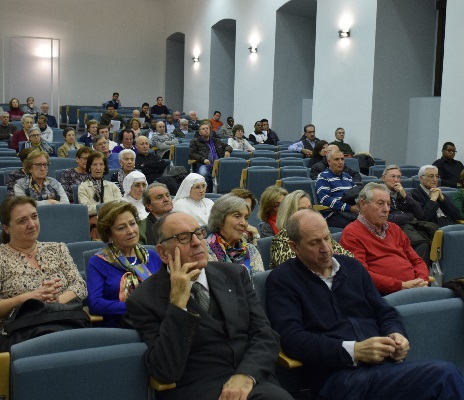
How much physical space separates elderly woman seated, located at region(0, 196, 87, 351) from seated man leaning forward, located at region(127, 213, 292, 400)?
29.1 inches

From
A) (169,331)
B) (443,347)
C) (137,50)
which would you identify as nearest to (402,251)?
(443,347)

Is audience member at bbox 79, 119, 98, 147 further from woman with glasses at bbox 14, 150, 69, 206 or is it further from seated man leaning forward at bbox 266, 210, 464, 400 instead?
seated man leaning forward at bbox 266, 210, 464, 400

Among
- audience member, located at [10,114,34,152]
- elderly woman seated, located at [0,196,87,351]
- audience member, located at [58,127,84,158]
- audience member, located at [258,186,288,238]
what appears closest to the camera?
elderly woman seated, located at [0,196,87,351]

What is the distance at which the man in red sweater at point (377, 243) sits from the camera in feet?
13.7

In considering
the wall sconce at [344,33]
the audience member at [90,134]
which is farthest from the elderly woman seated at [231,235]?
the wall sconce at [344,33]

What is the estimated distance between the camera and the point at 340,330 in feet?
9.52

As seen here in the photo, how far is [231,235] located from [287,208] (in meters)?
0.55

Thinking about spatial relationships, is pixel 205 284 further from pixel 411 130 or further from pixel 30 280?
pixel 411 130

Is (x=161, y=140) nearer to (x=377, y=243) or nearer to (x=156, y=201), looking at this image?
(x=156, y=201)

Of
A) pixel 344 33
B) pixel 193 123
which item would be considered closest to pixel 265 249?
pixel 344 33

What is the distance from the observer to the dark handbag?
278 cm

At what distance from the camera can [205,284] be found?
272 cm

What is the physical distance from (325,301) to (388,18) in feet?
30.7

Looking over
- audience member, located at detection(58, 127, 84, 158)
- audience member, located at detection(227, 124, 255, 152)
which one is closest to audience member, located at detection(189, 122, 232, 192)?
audience member, located at detection(227, 124, 255, 152)
